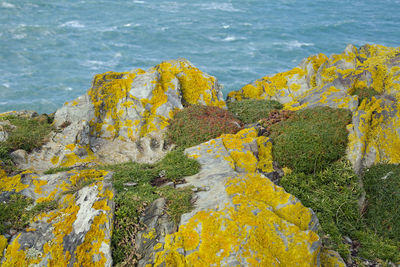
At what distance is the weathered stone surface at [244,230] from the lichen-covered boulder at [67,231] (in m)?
1.54

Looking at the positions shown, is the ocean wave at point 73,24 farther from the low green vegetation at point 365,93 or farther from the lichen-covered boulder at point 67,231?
the lichen-covered boulder at point 67,231

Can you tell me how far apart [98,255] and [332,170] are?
8.95 m

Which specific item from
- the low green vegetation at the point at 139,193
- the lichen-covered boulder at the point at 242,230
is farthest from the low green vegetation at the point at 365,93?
the low green vegetation at the point at 139,193

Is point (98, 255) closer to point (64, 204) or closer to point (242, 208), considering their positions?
point (64, 204)

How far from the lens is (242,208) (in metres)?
8.49

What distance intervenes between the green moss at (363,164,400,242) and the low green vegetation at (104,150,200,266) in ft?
20.3

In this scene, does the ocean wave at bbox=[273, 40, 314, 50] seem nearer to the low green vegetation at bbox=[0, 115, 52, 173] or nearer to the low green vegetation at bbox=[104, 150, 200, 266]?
the low green vegetation at bbox=[0, 115, 52, 173]

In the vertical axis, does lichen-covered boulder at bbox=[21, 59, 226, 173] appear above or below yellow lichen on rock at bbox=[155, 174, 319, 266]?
below

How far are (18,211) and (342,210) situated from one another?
9.93 meters

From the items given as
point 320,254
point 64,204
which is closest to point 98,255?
point 64,204

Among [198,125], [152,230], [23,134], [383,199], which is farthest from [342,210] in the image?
[23,134]

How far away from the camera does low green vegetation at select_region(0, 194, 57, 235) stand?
27.5 ft

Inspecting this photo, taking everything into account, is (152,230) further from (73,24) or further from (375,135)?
(73,24)

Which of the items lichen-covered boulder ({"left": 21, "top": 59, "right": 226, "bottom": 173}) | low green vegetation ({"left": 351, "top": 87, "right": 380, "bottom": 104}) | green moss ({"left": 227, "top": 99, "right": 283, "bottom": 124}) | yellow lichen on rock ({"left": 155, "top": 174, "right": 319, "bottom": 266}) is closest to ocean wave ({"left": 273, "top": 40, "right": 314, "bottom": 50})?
green moss ({"left": 227, "top": 99, "right": 283, "bottom": 124})
